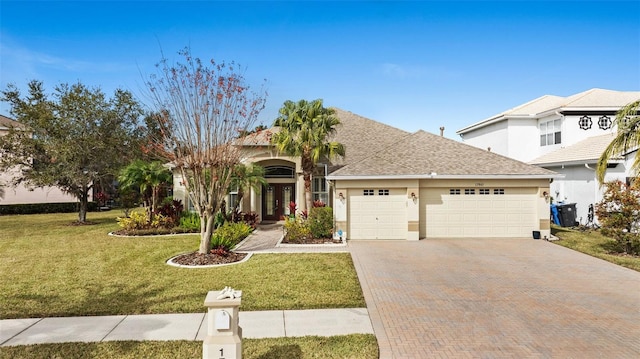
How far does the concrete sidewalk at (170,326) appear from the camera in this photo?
6.02 meters

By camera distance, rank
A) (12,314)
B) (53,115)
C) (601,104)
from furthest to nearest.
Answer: (601,104) → (53,115) → (12,314)

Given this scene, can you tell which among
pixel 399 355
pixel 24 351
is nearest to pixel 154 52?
pixel 24 351

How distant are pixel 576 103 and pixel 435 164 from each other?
1481 cm

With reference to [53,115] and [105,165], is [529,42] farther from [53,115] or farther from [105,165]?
[53,115]

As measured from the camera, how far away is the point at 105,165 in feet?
71.8

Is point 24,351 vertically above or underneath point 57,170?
underneath

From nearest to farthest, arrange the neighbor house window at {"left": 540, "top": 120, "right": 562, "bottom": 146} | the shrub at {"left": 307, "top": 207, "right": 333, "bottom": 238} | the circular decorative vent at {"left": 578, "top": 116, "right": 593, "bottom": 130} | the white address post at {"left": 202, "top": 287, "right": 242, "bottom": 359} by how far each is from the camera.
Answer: the white address post at {"left": 202, "top": 287, "right": 242, "bottom": 359} → the shrub at {"left": 307, "top": 207, "right": 333, "bottom": 238} → the circular decorative vent at {"left": 578, "top": 116, "right": 593, "bottom": 130} → the neighbor house window at {"left": 540, "top": 120, "right": 562, "bottom": 146}

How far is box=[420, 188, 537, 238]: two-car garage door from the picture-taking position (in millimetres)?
15766

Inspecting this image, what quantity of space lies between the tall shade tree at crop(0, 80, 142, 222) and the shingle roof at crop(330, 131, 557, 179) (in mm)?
16136

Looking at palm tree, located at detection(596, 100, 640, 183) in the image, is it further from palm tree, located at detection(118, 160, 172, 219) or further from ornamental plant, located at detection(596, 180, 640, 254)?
palm tree, located at detection(118, 160, 172, 219)

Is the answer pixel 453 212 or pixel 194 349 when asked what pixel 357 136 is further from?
pixel 194 349

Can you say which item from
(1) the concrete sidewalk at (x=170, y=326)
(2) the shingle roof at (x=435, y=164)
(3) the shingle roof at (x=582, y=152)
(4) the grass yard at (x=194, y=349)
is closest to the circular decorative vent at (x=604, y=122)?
(3) the shingle roof at (x=582, y=152)

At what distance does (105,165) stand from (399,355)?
22737mm

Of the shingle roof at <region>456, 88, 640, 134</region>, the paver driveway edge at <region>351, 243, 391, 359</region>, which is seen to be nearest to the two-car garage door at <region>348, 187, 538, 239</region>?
the paver driveway edge at <region>351, 243, 391, 359</region>
